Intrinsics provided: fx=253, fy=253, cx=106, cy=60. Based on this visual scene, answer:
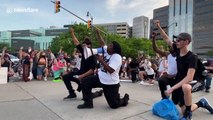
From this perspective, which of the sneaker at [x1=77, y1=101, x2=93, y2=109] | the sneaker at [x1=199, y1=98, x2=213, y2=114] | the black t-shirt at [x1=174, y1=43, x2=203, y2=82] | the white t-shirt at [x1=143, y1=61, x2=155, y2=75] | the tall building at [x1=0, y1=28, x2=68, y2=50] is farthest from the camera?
the tall building at [x1=0, y1=28, x2=68, y2=50]

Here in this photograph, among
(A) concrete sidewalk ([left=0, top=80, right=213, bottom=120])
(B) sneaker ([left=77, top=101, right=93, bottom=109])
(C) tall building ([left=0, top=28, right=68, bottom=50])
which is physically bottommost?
(A) concrete sidewalk ([left=0, top=80, right=213, bottom=120])

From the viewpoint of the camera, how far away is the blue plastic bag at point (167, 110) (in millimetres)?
5004

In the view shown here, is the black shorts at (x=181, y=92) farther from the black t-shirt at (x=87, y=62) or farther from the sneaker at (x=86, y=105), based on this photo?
the black t-shirt at (x=87, y=62)

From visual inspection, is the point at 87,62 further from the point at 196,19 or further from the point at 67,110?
the point at 196,19

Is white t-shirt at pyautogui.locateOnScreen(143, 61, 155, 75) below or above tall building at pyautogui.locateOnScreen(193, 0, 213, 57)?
below

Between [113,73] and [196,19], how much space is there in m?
126

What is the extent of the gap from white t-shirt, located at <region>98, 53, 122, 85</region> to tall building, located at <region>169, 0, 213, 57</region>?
106 meters

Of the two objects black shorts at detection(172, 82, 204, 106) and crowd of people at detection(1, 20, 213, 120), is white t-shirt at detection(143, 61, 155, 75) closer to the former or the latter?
crowd of people at detection(1, 20, 213, 120)

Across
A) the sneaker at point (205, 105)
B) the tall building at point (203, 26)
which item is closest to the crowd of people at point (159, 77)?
the sneaker at point (205, 105)

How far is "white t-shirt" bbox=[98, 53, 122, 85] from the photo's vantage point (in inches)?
223

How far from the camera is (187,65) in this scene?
4.93m

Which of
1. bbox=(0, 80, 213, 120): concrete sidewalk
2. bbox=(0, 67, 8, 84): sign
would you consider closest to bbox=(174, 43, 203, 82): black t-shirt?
bbox=(0, 80, 213, 120): concrete sidewalk

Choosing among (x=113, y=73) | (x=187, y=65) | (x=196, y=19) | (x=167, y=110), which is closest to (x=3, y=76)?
(x=113, y=73)

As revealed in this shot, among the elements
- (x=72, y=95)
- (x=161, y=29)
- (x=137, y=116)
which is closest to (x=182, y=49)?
(x=161, y=29)
